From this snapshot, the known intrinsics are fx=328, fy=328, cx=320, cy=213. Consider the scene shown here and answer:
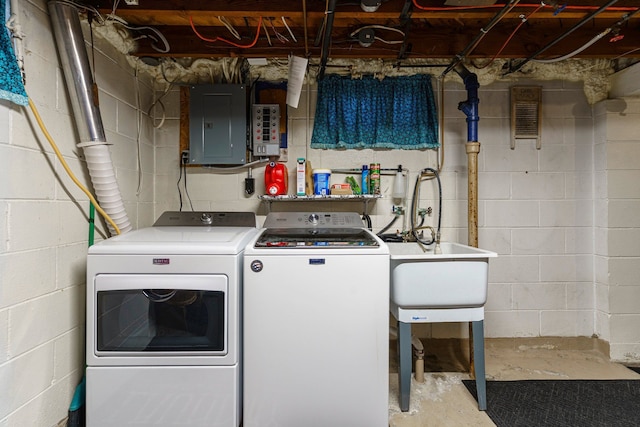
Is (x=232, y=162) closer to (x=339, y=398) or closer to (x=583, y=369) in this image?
(x=339, y=398)

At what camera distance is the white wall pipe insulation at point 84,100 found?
153 centimetres

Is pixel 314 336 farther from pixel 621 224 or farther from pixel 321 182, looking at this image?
pixel 621 224

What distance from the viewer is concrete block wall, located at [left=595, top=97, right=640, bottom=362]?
238cm

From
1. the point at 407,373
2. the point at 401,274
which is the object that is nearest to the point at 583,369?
the point at 407,373

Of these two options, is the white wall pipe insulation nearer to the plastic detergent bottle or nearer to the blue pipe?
the plastic detergent bottle

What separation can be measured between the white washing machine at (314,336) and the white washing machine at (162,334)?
0.10 metres

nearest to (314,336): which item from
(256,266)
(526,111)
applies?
(256,266)

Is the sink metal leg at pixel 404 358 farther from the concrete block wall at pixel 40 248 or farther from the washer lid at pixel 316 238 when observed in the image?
the concrete block wall at pixel 40 248

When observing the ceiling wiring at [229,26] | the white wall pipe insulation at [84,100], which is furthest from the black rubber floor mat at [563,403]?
the ceiling wiring at [229,26]

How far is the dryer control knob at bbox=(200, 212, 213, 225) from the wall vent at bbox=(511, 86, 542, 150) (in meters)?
2.28

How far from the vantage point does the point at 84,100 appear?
5.34 ft

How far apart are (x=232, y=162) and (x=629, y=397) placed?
2939mm

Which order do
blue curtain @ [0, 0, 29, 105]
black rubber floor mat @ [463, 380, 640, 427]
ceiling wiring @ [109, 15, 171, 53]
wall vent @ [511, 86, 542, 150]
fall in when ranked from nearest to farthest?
blue curtain @ [0, 0, 29, 105], black rubber floor mat @ [463, 380, 640, 427], ceiling wiring @ [109, 15, 171, 53], wall vent @ [511, 86, 542, 150]

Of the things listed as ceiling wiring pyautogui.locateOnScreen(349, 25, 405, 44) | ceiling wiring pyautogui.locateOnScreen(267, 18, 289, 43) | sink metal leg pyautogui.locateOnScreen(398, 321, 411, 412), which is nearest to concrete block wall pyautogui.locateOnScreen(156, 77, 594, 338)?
ceiling wiring pyautogui.locateOnScreen(267, 18, 289, 43)
